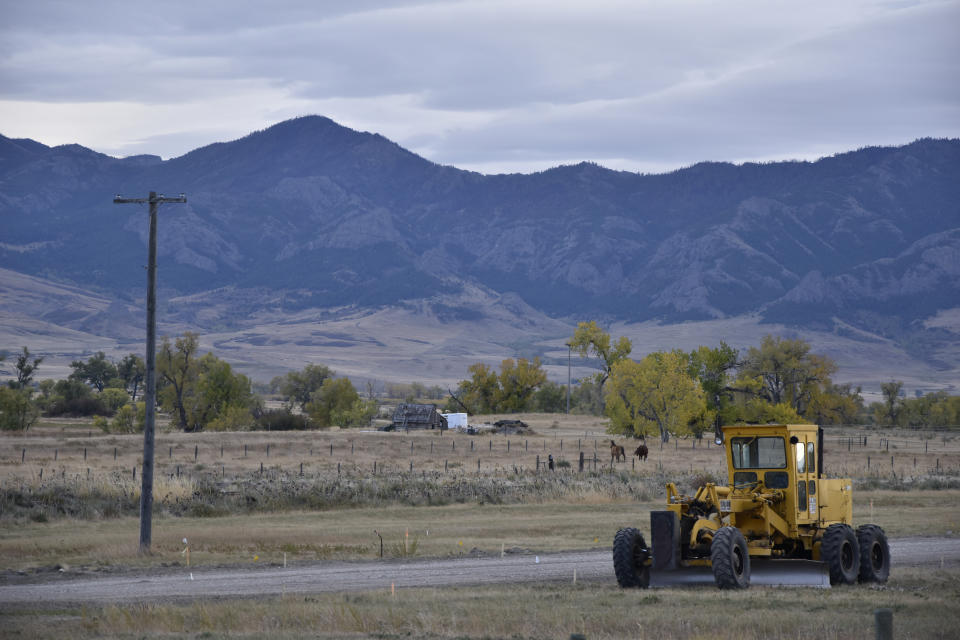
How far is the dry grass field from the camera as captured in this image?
60.7 feet

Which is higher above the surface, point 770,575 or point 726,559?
point 726,559

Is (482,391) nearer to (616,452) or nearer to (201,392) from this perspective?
(201,392)

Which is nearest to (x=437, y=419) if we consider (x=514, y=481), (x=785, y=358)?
(x=785, y=358)

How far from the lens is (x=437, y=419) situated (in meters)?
105

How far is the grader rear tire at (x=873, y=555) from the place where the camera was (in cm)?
2330

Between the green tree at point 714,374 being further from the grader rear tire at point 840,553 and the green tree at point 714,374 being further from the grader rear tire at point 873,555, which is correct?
the grader rear tire at point 840,553

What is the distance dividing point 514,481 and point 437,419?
5566 cm

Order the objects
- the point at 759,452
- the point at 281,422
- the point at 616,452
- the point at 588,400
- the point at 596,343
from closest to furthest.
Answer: the point at 759,452
the point at 616,452
the point at 281,422
the point at 596,343
the point at 588,400

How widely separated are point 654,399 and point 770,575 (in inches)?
2654

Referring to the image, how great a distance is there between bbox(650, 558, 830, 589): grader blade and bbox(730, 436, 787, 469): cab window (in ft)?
6.18

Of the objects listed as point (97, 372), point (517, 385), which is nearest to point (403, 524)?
point (517, 385)

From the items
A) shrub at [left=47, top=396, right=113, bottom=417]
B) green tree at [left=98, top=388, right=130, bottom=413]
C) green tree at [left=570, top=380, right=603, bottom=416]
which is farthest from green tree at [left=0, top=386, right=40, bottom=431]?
green tree at [left=570, top=380, right=603, bottom=416]

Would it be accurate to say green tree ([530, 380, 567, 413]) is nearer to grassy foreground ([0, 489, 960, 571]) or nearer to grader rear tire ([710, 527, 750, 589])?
grassy foreground ([0, 489, 960, 571])

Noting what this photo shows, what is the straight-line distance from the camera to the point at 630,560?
22.4 metres
